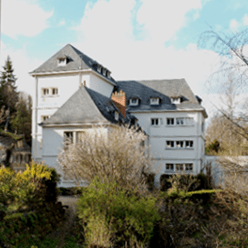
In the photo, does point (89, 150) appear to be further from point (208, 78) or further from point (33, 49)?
point (208, 78)

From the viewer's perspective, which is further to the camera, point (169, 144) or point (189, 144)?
point (169, 144)

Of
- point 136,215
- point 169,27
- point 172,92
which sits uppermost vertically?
point 172,92

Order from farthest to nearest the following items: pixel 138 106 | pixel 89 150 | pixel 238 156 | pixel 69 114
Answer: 1. pixel 138 106
2. pixel 69 114
3. pixel 89 150
4. pixel 238 156

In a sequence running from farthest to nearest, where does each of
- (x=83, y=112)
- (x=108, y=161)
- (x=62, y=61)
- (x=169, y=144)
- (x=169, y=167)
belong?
1. (x=62, y=61)
2. (x=169, y=144)
3. (x=169, y=167)
4. (x=83, y=112)
5. (x=108, y=161)

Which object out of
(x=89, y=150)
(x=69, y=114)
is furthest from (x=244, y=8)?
(x=69, y=114)

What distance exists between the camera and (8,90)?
155ft

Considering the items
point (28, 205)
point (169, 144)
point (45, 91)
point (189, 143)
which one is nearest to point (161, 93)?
point (169, 144)

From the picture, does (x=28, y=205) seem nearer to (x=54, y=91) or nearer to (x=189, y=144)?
(x=54, y=91)

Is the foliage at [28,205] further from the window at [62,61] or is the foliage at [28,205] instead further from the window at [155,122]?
the window at [62,61]

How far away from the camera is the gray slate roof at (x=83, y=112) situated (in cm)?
2030

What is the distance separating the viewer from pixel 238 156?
21.7 ft

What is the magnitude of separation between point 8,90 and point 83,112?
30.7 m

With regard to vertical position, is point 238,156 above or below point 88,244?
above

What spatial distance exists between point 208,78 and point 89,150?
31.1ft
